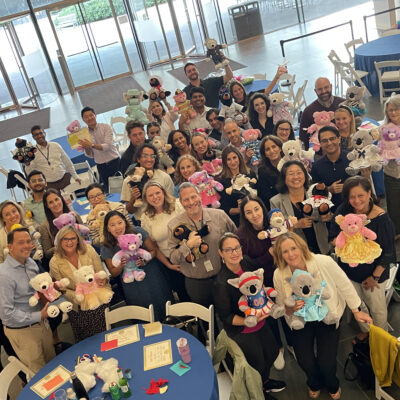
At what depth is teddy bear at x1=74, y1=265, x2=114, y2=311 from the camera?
13.5ft

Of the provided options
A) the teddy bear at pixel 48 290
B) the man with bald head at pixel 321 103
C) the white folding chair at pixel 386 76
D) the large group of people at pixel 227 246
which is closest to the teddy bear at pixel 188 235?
the large group of people at pixel 227 246

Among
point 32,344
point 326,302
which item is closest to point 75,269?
point 32,344

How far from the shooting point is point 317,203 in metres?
4.31

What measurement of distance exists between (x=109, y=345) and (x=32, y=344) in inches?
30.2

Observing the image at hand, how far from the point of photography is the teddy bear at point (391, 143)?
4828 mm

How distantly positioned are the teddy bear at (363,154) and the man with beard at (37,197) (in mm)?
3198

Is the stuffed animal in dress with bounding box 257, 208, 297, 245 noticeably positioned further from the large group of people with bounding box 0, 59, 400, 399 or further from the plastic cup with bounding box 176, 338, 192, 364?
the plastic cup with bounding box 176, 338, 192, 364

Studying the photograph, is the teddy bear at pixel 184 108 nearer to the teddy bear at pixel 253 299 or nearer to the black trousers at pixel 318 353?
the teddy bear at pixel 253 299

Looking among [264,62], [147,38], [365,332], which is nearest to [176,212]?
[365,332]

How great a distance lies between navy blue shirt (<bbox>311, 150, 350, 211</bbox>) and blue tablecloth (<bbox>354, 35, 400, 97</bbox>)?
5.37m

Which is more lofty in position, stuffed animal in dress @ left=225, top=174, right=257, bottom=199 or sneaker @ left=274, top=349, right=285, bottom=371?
stuffed animal in dress @ left=225, top=174, right=257, bottom=199

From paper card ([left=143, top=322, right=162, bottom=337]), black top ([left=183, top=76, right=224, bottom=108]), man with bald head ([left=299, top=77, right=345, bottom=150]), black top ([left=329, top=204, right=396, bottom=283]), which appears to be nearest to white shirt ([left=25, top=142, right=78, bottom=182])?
black top ([left=183, top=76, right=224, bottom=108])

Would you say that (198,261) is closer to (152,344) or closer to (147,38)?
(152,344)

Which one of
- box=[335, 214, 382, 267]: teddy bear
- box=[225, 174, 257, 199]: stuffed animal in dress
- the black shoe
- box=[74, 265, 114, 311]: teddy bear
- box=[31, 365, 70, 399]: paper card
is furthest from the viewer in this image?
box=[225, 174, 257, 199]: stuffed animal in dress
